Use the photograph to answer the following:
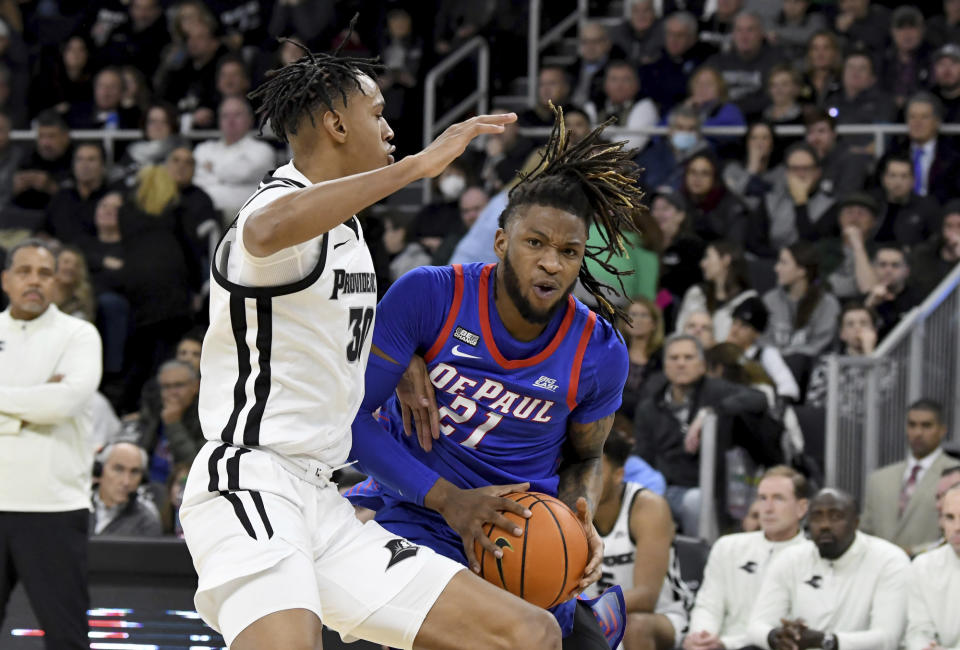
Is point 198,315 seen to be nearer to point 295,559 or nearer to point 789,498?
point 789,498

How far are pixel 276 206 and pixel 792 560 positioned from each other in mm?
4045

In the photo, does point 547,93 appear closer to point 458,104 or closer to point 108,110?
point 458,104

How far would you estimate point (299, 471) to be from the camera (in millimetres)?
3432

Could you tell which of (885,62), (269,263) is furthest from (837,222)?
(269,263)

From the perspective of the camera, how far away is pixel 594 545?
12.5 feet

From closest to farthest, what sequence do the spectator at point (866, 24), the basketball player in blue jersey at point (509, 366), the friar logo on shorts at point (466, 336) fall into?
1. the basketball player in blue jersey at point (509, 366)
2. the friar logo on shorts at point (466, 336)
3. the spectator at point (866, 24)

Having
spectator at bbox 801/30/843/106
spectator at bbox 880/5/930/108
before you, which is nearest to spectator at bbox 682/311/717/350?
spectator at bbox 801/30/843/106

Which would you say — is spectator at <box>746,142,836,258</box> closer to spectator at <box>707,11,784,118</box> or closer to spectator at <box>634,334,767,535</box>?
spectator at <box>707,11,784,118</box>

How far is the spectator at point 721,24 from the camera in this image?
35.9 ft

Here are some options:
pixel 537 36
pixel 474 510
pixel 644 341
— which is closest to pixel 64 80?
pixel 537 36

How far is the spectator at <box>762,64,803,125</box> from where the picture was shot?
9.79 meters

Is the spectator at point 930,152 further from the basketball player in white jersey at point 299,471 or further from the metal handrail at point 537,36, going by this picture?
the basketball player in white jersey at point 299,471

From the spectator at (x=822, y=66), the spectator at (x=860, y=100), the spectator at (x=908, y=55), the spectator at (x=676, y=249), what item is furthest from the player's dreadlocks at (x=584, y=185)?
the spectator at (x=908, y=55)

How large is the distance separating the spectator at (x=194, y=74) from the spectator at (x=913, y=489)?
6.39 m
